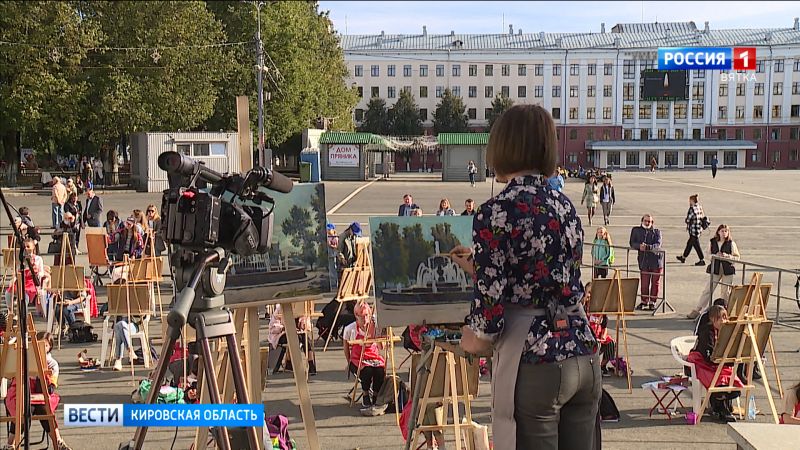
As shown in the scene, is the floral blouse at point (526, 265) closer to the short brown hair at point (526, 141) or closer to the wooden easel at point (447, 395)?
the short brown hair at point (526, 141)

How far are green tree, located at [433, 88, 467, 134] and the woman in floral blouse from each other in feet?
336

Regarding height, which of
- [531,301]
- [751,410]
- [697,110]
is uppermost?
[697,110]

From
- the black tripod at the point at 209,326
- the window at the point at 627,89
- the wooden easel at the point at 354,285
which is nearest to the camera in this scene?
the black tripod at the point at 209,326

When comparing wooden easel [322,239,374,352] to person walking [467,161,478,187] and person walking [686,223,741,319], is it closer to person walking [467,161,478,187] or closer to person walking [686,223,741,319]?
person walking [686,223,741,319]

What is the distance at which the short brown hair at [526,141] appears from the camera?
357cm

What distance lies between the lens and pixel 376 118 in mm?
105250

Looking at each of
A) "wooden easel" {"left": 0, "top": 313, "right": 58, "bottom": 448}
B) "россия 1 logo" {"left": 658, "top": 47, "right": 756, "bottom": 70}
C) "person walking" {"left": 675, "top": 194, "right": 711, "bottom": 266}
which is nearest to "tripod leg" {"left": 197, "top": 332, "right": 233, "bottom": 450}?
"wooden easel" {"left": 0, "top": 313, "right": 58, "bottom": 448}

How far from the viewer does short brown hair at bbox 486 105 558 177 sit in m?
3.57

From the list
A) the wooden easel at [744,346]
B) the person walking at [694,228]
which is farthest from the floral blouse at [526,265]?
the person walking at [694,228]

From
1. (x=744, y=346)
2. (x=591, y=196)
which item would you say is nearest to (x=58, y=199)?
(x=591, y=196)

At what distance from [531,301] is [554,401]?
43 cm

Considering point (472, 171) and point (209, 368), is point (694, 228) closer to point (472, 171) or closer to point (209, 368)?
point (209, 368)

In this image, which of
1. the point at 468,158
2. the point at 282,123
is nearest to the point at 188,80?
the point at 282,123

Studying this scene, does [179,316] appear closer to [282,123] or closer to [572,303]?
[572,303]
